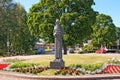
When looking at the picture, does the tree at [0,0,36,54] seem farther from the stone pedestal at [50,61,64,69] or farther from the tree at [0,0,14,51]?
the stone pedestal at [50,61,64,69]

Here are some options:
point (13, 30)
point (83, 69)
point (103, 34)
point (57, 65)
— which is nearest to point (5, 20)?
point (13, 30)

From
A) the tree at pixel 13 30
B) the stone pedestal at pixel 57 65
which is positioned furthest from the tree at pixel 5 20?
the stone pedestal at pixel 57 65

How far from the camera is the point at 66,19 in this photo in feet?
165

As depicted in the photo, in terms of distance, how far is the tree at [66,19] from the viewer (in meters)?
50.9

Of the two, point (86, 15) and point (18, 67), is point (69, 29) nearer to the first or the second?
point (86, 15)

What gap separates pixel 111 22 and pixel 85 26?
41.4m

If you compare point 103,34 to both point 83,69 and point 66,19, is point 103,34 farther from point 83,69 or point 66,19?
point 83,69

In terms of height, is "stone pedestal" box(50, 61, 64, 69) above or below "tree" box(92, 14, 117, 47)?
below

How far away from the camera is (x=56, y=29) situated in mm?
28016

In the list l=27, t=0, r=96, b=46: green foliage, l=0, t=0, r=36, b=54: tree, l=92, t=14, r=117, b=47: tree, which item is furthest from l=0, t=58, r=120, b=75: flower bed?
l=92, t=14, r=117, b=47: tree

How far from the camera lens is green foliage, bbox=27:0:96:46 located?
5091 centimetres

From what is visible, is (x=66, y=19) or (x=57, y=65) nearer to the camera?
(x=57, y=65)

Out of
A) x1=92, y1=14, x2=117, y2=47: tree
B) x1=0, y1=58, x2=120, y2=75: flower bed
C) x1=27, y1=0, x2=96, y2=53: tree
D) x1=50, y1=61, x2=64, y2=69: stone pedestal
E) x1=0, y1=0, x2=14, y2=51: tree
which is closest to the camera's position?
x1=0, y1=58, x2=120, y2=75: flower bed

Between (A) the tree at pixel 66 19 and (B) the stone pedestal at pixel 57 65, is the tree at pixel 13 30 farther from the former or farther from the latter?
(B) the stone pedestal at pixel 57 65
